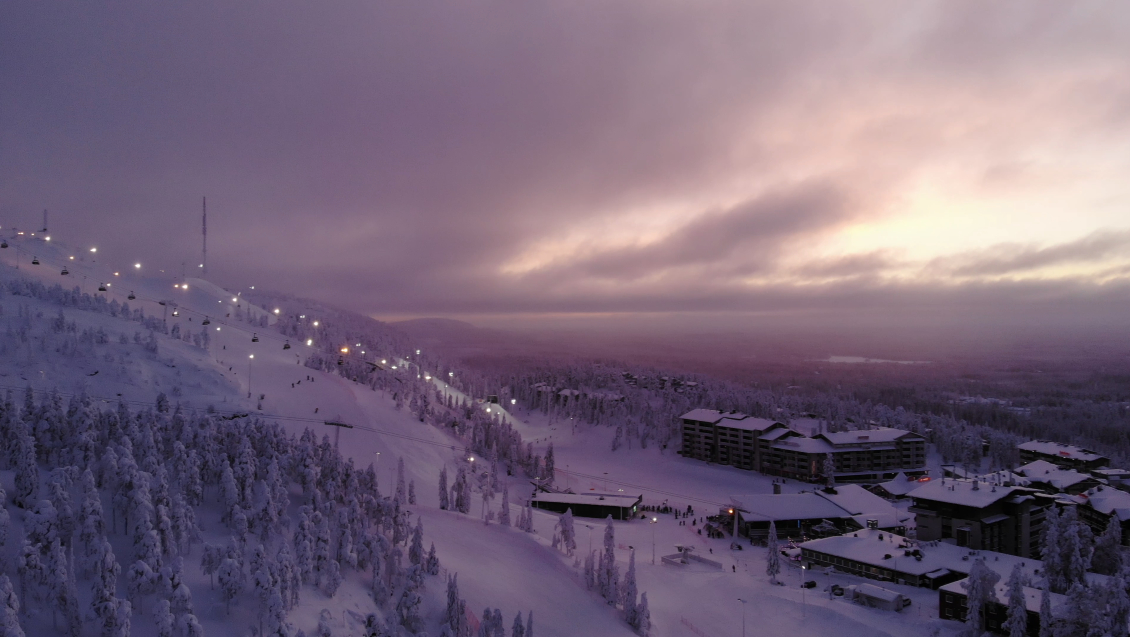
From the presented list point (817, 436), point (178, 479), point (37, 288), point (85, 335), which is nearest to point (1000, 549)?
point (817, 436)

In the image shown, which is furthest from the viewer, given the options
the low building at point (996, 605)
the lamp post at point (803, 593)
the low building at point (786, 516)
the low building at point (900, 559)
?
the low building at point (786, 516)

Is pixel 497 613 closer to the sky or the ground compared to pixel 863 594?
closer to the sky

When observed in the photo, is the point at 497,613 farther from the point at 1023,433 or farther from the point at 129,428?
the point at 1023,433

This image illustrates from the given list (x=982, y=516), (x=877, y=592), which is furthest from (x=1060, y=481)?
(x=877, y=592)

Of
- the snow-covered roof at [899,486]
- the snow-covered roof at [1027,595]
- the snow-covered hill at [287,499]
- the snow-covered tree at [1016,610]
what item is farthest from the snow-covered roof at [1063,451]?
the snow-covered tree at [1016,610]

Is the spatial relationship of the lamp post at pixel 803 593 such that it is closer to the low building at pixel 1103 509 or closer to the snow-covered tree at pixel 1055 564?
the snow-covered tree at pixel 1055 564

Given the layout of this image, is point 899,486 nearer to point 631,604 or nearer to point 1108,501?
point 1108,501
